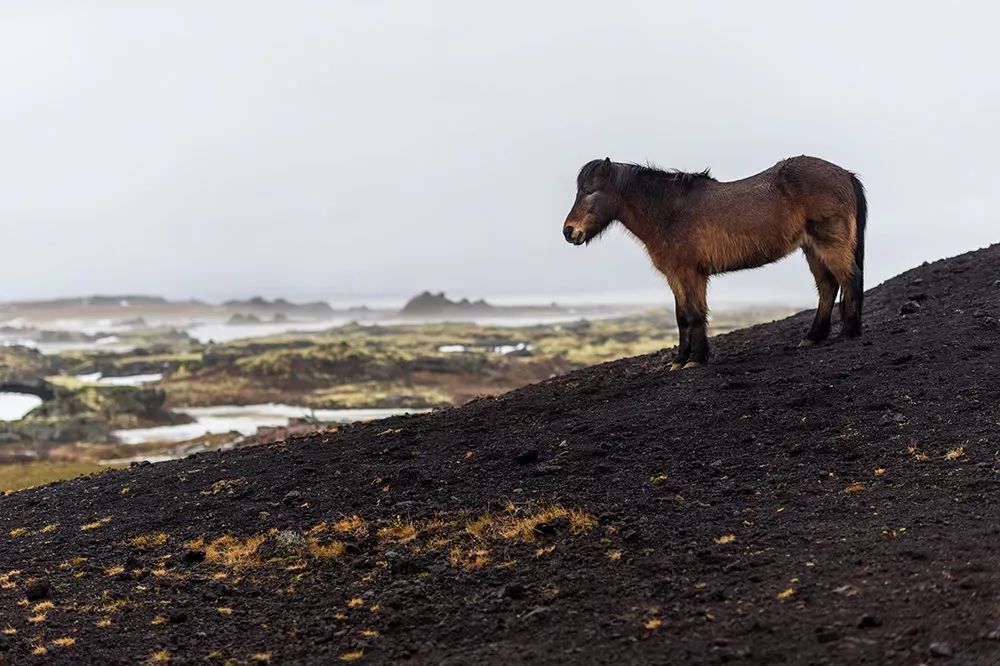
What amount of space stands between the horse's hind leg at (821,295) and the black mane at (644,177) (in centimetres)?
235

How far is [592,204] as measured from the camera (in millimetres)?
15383

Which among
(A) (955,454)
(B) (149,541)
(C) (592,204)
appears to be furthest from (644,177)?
(B) (149,541)

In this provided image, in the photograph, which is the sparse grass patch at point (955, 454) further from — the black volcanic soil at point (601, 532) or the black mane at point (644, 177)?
the black mane at point (644, 177)

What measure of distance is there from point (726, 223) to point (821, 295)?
249 centimetres

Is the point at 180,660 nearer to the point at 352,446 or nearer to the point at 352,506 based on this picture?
the point at 352,506

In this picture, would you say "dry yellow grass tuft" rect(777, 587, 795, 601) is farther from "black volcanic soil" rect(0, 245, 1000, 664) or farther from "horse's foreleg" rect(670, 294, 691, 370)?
"horse's foreleg" rect(670, 294, 691, 370)

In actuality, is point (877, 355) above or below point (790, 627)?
above

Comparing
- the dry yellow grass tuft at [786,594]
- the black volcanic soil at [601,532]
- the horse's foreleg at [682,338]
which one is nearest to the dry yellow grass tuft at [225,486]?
the black volcanic soil at [601,532]

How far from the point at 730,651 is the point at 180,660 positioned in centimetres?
495

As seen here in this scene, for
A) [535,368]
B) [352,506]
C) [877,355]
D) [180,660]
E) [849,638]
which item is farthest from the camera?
[535,368]

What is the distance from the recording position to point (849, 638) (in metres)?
5.98

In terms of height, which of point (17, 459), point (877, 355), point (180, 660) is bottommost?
point (17, 459)

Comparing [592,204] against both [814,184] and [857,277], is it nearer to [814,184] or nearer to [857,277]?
[814,184]

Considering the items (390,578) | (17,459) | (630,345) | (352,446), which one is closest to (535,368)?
(630,345)
